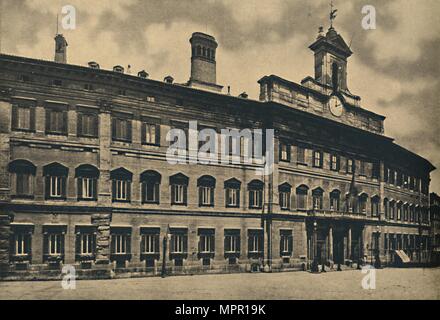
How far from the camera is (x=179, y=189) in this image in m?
23.3

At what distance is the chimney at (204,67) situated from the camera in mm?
24641

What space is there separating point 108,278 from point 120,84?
32.7 feet

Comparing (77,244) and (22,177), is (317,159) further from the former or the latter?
(22,177)

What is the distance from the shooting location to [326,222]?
28125mm

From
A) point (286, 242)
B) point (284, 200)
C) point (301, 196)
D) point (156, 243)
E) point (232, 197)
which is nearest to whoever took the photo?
point (156, 243)

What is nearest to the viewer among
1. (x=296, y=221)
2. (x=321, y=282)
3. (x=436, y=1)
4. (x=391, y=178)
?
(x=436, y=1)

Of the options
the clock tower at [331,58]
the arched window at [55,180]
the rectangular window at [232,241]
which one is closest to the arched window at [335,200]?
the clock tower at [331,58]

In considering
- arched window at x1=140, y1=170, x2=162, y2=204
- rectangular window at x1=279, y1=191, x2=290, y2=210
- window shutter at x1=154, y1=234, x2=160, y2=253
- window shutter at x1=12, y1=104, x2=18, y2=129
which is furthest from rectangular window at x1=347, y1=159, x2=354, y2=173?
window shutter at x1=12, y1=104, x2=18, y2=129

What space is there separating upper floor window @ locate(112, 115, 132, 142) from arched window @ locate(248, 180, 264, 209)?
313 inches

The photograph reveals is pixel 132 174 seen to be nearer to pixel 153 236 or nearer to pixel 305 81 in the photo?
pixel 153 236

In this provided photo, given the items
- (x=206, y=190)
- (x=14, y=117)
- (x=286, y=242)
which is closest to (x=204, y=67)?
(x=206, y=190)

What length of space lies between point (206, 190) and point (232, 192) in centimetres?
174

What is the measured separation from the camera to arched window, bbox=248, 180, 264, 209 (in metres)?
25.4
